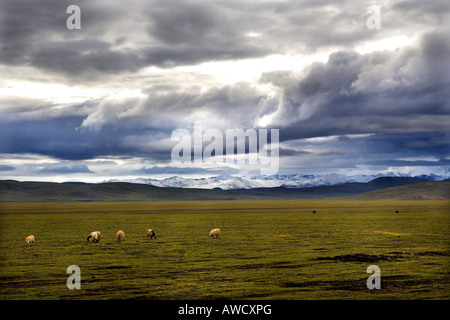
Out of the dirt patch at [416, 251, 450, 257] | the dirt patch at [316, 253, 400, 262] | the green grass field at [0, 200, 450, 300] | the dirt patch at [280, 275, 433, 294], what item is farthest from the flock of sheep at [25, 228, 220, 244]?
the dirt patch at [280, 275, 433, 294]

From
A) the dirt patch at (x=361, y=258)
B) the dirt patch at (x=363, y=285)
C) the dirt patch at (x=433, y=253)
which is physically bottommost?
the dirt patch at (x=433, y=253)

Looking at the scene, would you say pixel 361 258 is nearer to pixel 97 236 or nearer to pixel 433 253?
pixel 433 253

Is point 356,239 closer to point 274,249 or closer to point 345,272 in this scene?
point 274,249

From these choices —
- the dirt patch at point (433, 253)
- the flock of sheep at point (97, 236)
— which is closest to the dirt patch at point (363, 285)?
the dirt patch at point (433, 253)

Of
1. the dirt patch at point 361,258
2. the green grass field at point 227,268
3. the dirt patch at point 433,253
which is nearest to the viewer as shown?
the green grass field at point 227,268

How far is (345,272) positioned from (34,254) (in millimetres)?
24512

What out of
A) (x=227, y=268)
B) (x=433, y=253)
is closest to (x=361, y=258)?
(x=433, y=253)

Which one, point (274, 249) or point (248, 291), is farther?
point (274, 249)

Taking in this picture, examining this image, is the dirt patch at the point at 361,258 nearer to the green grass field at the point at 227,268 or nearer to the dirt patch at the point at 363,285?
the green grass field at the point at 227,268
